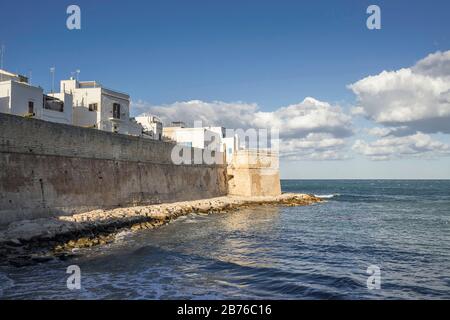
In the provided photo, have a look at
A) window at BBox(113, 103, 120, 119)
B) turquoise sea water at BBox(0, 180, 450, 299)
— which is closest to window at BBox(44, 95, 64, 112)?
window at BBox(113, 103, 120, 119)

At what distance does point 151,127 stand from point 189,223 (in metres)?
19.2

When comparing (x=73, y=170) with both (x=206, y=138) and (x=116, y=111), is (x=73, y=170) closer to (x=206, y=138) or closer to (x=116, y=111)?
(x=116, y=111)

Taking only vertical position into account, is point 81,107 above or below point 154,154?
above

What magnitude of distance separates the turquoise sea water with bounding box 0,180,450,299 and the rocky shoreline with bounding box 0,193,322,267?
728mm

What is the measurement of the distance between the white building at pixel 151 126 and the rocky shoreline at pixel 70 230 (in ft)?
46.7

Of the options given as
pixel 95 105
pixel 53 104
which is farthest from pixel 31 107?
pixel 95 105

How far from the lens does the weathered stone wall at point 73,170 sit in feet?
50.6

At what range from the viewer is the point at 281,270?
11695mm

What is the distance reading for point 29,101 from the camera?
2264 centimetres

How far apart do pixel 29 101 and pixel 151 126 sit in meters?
17.3

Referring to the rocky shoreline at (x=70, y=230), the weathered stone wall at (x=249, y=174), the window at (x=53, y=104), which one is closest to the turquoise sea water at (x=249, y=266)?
the rocky shoreline at (x=70, y=230)

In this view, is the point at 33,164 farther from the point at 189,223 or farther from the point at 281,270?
the point at 281,270

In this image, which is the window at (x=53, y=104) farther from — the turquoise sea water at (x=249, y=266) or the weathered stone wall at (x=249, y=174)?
the weathered stone wall at (x=249, y=174)

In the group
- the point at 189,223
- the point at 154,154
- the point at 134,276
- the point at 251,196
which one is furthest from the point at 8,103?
the point at 251,196
